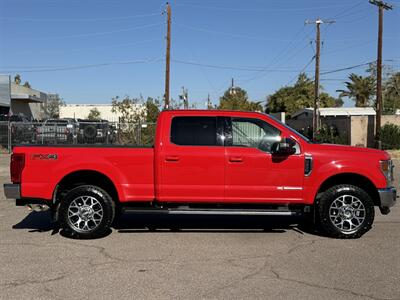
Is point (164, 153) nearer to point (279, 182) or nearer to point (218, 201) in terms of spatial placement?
point (218, 201)

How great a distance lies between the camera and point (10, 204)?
10578 mm

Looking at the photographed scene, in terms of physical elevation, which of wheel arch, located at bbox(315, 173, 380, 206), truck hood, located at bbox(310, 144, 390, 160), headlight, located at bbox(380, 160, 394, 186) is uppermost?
truck hood, located at bbox(310, 144, 390, 160)

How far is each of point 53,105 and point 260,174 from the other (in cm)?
6534

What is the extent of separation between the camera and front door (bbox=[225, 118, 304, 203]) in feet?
23.8

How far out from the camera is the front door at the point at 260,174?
7.26 meters

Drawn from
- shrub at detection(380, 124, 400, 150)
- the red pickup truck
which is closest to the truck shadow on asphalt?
the red pickup truck

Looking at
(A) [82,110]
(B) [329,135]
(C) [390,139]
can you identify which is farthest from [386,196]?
(A) [82,110]

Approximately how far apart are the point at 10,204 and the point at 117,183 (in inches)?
172

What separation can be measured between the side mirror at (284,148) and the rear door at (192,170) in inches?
30.6

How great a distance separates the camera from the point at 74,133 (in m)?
24.9

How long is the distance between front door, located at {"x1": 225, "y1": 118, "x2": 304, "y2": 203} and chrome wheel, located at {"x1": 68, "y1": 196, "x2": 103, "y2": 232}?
1957 millimetres

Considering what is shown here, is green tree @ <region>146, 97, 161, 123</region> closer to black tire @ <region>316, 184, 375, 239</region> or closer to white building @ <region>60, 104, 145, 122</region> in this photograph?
black tire @ <region>316, 184, 375, 239</region>

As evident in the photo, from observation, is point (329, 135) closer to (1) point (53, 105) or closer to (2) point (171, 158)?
(2) point (171, 158)

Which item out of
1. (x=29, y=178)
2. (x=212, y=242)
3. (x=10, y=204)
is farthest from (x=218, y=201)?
(x=10, y=204)
